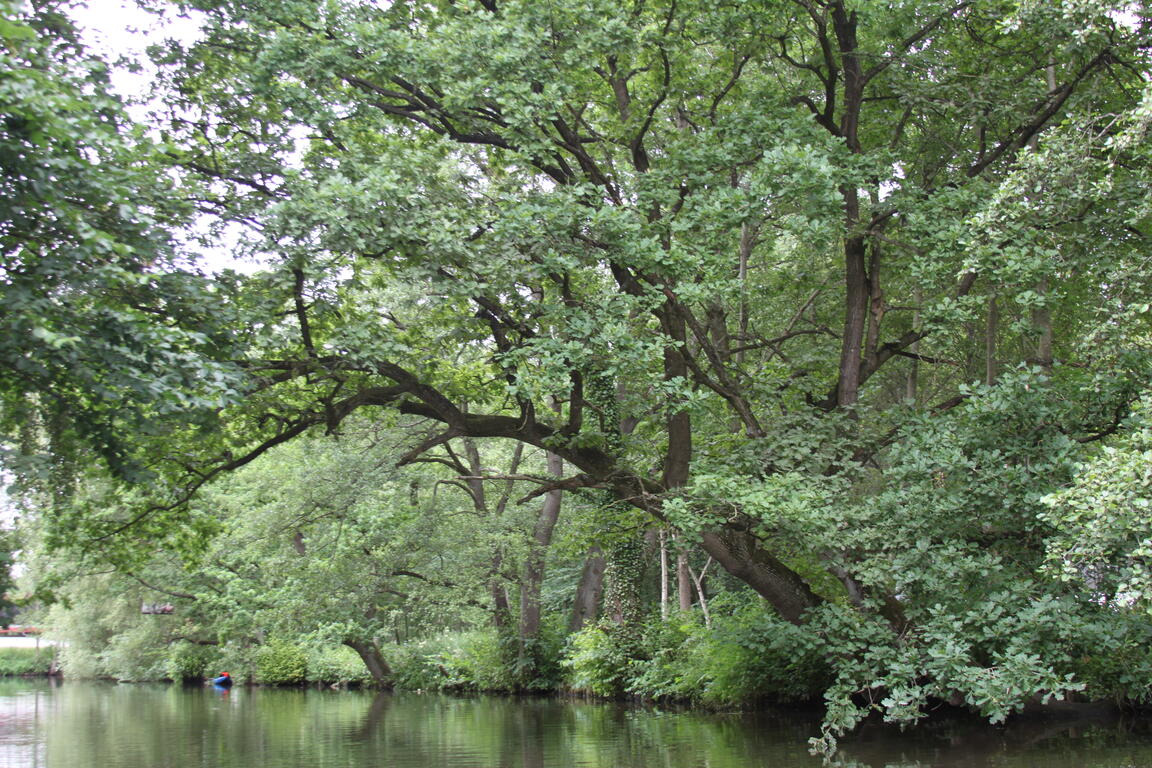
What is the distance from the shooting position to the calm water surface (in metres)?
11.1

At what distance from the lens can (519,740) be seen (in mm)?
14453

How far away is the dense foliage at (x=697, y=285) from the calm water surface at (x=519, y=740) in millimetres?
681

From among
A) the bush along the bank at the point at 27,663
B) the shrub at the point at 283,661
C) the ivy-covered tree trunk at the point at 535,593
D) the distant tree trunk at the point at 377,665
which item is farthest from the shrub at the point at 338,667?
the bush along the bank at the point at 27,663

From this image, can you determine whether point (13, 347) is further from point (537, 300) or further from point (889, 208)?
point (889, 208)

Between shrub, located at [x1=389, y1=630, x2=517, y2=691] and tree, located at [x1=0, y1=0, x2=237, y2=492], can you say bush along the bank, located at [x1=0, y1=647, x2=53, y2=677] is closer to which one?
shrub, located at [x1=389, y1=630, x2=517, y2=691]

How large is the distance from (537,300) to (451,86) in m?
2.60

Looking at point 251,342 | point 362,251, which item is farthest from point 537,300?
point 251,342

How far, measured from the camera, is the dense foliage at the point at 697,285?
29.9 feet

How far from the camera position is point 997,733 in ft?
41.7

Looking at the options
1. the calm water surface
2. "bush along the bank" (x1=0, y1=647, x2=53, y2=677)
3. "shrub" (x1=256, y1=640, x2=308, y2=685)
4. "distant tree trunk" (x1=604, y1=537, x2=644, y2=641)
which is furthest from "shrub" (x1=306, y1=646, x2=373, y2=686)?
"bush along the bank" (x1=0, y1=647, x2=53, y2=677)

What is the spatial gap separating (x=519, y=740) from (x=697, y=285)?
24.4 feet

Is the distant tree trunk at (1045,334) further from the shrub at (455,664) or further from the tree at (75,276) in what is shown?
the shrub at (455,664)

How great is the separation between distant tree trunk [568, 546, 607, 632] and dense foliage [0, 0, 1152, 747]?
25.8 ft

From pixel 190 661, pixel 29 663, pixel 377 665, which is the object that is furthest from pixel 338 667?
pixel 29 663
